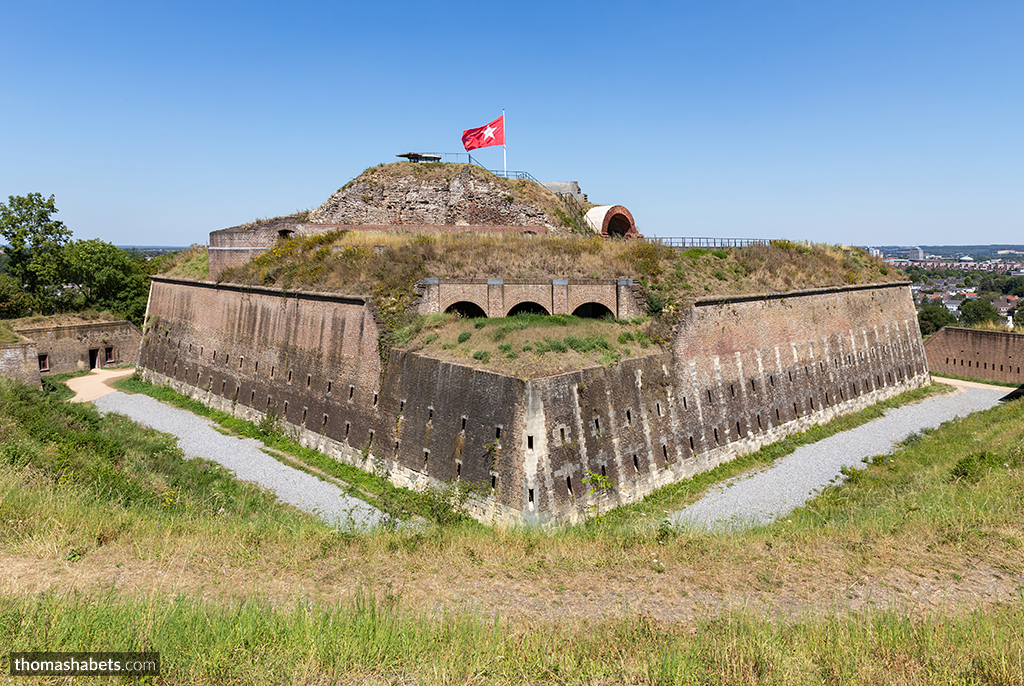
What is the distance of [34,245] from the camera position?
37.7 m

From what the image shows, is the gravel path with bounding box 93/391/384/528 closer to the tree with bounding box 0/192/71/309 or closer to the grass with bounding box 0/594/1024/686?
the grass with bounding box 0/594/1024/686

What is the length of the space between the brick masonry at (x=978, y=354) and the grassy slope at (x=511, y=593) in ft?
82.3

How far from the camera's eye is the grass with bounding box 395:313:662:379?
15242 mm

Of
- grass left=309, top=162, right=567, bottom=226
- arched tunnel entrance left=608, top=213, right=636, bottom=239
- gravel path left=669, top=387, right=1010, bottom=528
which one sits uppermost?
grass left=309, top=162, right=567, bottom=226

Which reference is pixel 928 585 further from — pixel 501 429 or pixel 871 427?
pixel 871 427

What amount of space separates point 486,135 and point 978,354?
30545mm

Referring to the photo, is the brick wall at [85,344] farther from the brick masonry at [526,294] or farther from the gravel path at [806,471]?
the gravel path at [806,471]

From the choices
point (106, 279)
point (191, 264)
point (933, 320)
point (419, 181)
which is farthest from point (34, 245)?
point (933, 320)

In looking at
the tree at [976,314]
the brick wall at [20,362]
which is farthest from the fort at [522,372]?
the tree at [976,314]

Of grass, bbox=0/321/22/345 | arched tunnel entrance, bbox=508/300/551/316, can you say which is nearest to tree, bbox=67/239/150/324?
grass, bbox=0/321/22/345

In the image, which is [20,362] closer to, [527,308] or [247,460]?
[247,460]

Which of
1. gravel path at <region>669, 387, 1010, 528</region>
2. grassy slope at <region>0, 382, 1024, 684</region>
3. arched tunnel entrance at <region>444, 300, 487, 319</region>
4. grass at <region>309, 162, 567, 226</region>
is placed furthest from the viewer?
grass at <region>309, 162, 567, 226</region>

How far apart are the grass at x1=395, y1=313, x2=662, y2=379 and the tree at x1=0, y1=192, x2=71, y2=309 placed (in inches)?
1302

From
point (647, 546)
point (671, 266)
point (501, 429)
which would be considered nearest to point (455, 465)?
point (501, 429)
